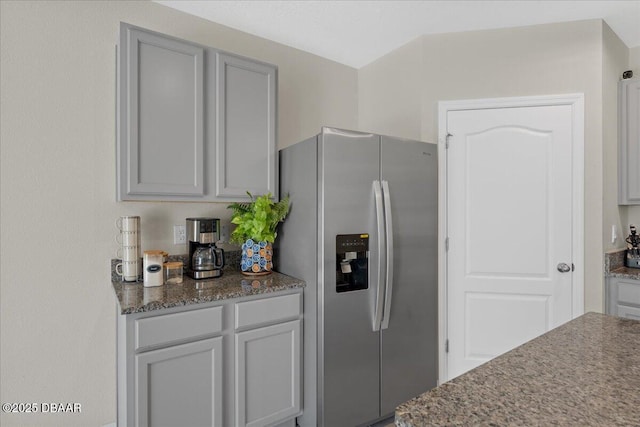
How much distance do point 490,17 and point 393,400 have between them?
2.64 metres

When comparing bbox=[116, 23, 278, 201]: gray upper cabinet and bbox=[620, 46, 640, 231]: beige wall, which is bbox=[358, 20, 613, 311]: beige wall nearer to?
bbox=[620, 46, 640, 231]: beige wall

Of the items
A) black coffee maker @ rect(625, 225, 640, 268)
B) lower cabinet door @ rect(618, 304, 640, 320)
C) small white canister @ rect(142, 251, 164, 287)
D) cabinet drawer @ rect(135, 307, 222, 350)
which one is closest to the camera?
cabinet drawer @ rect(135, 307, 222, 350)

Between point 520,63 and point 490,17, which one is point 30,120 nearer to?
point 490,17

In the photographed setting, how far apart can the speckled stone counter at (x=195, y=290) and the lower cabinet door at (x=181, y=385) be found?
0.73 ft

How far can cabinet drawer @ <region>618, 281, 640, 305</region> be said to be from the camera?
231 centimetres

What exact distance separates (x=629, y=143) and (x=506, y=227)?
44.2 inches

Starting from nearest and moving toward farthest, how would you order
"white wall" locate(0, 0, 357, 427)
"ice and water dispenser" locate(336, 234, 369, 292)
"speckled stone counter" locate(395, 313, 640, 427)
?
1. "speckled stone counter" locate(395, 313, 640, 427)
2. "white wall" locate(0, 0, 357, 427)
3. "ice and water dispenser" locate(336, 234, 369, 292)

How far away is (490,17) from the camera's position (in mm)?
2402

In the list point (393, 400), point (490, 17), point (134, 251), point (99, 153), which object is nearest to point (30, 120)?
point (99, 153)

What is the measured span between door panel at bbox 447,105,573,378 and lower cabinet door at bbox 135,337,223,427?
1716mm

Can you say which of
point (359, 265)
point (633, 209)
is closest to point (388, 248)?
point (359, 265)

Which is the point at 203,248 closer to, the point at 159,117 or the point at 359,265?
the point at 159,117

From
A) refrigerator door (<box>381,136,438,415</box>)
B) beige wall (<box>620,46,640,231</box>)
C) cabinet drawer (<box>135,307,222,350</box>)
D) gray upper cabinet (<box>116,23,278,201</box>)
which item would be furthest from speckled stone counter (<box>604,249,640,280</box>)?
cabinet drawer (<box>135,307,222,350</box>)

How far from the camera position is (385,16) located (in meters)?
2.42
